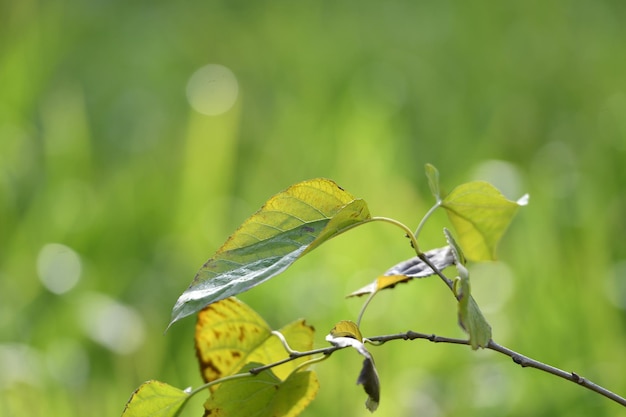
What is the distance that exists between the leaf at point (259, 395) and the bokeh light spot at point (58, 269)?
1.07 meters

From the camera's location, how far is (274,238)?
1.57 feet

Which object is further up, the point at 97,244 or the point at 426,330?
the point at 97,244

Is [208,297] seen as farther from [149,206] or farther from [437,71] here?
[437,71]

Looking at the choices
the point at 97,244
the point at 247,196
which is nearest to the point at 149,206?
the point at 97,244

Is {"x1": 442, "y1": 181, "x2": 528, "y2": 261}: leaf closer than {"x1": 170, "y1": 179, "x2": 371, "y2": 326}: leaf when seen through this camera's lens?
No

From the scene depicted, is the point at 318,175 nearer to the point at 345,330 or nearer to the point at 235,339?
the point at 235,339

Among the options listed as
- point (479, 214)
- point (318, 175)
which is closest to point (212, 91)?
point (318, 175)

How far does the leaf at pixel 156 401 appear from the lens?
0.50 meters

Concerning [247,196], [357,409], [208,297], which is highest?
[208,297]

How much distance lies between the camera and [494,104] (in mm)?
2613

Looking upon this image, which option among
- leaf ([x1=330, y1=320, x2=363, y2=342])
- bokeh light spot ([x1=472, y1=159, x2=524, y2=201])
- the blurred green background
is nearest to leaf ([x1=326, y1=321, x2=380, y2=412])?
leaf ([x1=330, y1=320, x2=363, y2=342])

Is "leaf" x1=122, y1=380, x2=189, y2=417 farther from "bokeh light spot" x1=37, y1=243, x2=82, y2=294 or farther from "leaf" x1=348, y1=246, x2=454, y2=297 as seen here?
"bokeh light spot" x1=37, y1=243, x2=82, y2=294

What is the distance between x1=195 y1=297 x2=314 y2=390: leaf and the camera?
0.57m

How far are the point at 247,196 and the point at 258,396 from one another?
145 cm
